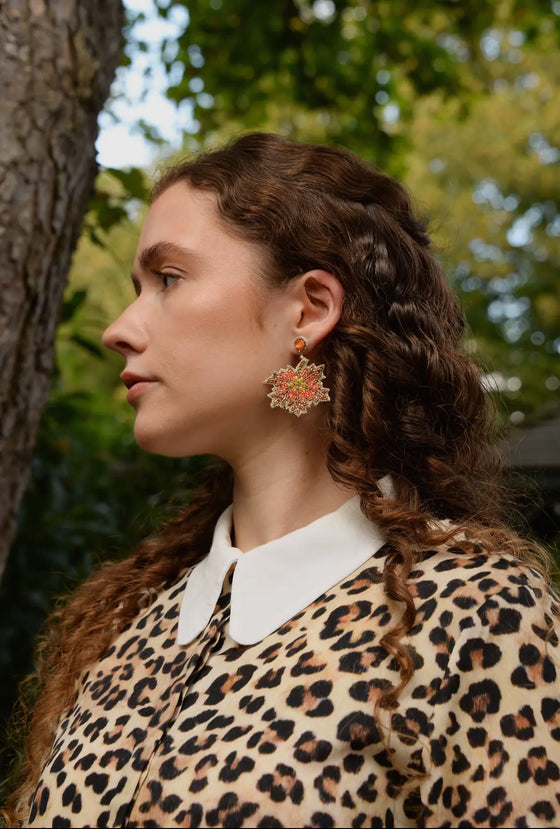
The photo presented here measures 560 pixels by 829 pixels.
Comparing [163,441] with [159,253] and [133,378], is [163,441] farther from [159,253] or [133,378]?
[159,253]

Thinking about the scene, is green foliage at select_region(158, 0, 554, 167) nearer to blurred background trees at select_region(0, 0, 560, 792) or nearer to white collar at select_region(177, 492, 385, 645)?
blurred background trees at select_region(0, 0, 560, 792)

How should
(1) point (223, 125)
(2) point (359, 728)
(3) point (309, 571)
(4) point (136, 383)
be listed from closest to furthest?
(2) point (359, 728) → (3) point (309, 571) → (4) point (136, 383) → (1) point (223, 125)

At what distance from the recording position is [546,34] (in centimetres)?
584

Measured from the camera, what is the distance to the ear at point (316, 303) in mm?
1800

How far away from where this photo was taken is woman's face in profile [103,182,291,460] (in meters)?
1.74

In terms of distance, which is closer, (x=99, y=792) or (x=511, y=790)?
(x=511, y=790)

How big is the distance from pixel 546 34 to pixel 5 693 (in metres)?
5.06

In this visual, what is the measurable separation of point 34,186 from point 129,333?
632 mm

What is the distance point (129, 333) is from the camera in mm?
1807

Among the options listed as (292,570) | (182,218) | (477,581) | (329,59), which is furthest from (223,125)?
(477,581)

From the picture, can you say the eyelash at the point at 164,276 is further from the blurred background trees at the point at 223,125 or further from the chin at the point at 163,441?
the blurred background trees at the point at 223,125

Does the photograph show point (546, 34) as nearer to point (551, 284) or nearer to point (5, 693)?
point (5, 693)

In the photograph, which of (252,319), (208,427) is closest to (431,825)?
(208,427)

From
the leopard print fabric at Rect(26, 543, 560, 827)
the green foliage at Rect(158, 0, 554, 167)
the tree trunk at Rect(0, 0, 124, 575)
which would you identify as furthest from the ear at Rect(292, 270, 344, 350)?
the green foliage at Rect(158, 0, 554, 167)
